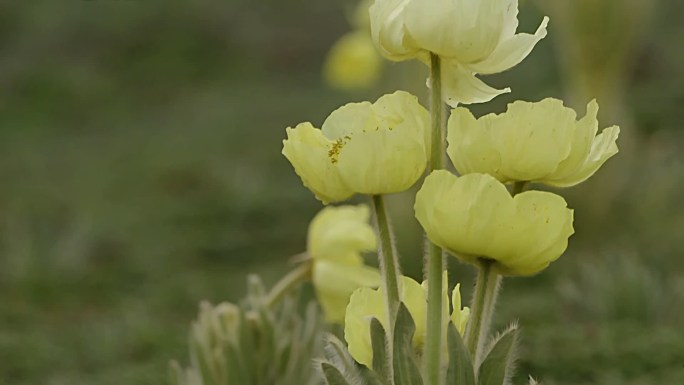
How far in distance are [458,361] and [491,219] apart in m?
0.15

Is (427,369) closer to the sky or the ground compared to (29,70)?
closer to the ground

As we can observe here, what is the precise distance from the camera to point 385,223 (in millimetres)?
1278

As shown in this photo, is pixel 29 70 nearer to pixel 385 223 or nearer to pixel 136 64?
pixel 136 64

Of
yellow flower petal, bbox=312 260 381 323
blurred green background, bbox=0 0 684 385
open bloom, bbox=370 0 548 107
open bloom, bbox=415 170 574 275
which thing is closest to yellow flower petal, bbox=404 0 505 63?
open bloom, bbox=370 0 548 107

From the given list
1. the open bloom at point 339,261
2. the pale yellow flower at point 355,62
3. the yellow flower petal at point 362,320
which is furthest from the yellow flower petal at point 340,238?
the pale yellow flower at point 355,62

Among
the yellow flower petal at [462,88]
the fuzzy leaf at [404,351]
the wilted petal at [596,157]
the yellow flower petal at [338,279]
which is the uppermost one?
the yellow flower petal at [338,279]

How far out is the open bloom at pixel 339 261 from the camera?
1905 mm

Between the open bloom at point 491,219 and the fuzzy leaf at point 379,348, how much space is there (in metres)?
0.13

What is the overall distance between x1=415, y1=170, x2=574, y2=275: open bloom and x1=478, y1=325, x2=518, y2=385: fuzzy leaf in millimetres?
89

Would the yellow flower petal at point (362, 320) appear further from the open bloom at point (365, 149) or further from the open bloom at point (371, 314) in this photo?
the open bloom at point (365, 149)

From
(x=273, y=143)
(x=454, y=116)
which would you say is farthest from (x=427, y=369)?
(x=273, y=143)

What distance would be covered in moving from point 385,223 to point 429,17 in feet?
0.73

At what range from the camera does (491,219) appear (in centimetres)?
117

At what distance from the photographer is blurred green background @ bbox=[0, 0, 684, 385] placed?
2895 mm
